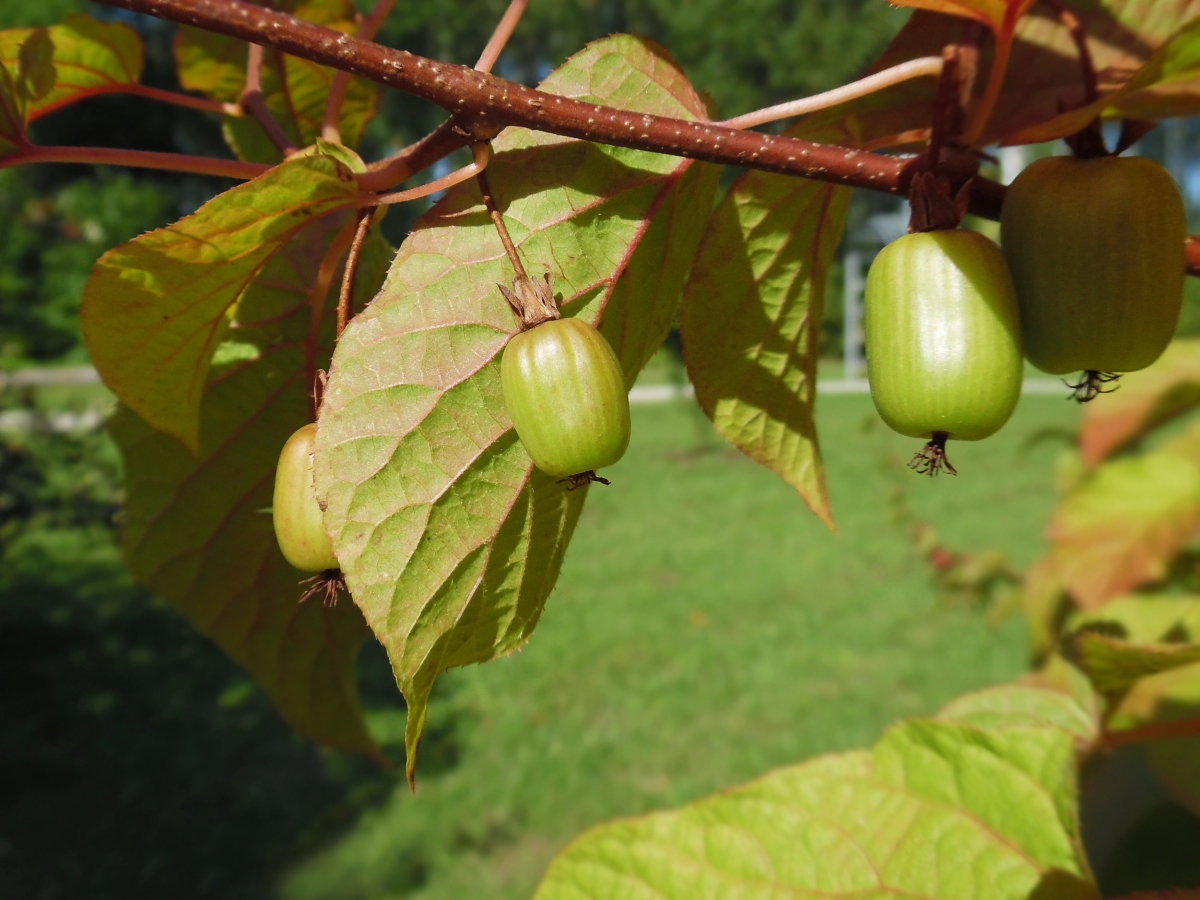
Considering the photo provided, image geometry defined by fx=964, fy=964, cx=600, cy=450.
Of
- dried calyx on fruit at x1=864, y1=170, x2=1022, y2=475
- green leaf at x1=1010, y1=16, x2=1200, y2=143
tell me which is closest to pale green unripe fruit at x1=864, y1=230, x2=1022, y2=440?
dried calyx on fruit at x1=864, y1=170, x2=1022, y2=475

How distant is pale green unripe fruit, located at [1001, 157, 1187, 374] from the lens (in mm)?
656

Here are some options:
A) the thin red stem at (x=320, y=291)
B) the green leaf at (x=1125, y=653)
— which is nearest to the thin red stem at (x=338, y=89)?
the thin red stem at (x=320, y=291)

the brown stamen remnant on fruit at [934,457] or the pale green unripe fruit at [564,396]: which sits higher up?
the pale green unripe fruit at [564,396]

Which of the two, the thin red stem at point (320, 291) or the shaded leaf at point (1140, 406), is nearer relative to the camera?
the thin red stem at point (320, 291)

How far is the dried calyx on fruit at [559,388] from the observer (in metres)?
0.67

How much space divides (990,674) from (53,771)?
4.18 m

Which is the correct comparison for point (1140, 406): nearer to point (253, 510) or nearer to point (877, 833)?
point (877, 833)

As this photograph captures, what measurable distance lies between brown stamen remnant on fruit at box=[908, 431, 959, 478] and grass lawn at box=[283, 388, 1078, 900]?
296 cm

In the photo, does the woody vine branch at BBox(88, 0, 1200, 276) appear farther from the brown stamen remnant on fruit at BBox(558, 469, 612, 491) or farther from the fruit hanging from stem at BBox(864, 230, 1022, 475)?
the brown stamen remnant on fruit at BBox(558, 469, 612, 491)

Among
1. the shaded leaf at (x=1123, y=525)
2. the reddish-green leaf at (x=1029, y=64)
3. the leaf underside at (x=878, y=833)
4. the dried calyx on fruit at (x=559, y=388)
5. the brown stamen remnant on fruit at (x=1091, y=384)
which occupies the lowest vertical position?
the shaded leaf at (x=1123, y=525)

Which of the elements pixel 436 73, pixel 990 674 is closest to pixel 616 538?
pixel 990 674

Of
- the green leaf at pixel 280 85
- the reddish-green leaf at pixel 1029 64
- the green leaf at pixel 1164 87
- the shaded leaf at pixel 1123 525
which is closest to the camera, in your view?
the green leaf at pixel 1164 87

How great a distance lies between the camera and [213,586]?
105 cm

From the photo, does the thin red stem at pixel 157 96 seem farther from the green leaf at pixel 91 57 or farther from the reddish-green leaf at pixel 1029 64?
the reddish-green leaf at pixel 1029 64
